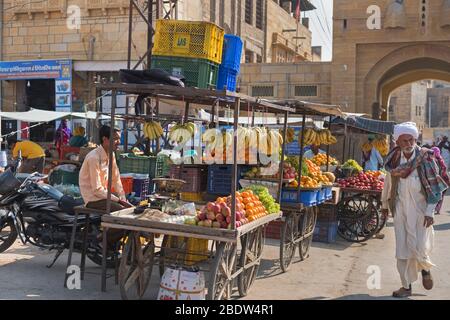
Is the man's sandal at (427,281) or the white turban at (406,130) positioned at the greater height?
the white turban at (406,130)

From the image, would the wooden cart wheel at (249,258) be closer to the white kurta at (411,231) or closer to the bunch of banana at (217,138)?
the bunch of banana at (217,138)

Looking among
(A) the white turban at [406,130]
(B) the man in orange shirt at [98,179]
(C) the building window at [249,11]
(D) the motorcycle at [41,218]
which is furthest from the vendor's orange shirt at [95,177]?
(C) the building window at [249,11]

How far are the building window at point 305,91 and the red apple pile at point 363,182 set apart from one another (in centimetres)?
1157

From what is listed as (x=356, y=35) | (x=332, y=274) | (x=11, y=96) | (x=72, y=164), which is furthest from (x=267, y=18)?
(x=332, y=274)

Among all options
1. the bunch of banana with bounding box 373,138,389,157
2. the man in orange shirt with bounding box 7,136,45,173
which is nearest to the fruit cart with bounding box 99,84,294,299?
the man in orange shirt with bounding box 7,136,45,173

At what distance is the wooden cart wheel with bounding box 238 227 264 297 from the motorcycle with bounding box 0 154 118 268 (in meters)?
1.50

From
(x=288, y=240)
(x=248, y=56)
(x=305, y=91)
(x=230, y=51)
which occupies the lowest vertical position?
(x=288, y=240)

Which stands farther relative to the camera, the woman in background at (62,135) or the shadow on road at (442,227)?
the woman in background at (62,135)

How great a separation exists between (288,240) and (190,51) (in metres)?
2.88

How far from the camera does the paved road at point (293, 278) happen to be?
17.9ft

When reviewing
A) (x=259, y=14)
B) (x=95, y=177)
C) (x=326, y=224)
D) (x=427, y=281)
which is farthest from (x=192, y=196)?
(x=259, y=14)

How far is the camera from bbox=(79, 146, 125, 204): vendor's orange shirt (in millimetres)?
5609

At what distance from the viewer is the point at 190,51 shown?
18.1 feet
